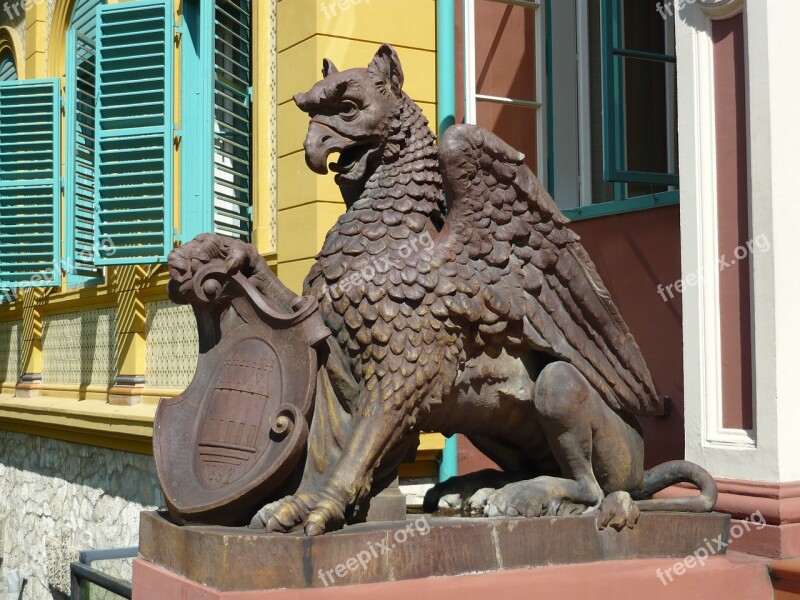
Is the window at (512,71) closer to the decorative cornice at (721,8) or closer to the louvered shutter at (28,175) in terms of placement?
the decorative cornice at (721,8)

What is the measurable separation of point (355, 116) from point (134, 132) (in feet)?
14.0

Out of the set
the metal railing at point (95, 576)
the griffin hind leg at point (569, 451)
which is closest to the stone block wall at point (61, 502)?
the metal railing at point (95, 576)

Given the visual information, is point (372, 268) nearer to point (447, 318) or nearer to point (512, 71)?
point (447, 318)

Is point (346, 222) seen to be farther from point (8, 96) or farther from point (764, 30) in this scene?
point (8, 96)

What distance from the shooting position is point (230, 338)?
305cm

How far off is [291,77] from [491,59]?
1355 millimetres

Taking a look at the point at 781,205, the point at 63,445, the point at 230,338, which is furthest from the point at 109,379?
the point at 781,205

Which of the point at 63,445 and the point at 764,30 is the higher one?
the point at 764,30

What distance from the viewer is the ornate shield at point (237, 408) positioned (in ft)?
9.08

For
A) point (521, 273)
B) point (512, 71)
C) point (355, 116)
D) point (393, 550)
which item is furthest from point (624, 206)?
point (393, 550)

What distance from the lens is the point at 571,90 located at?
20.9 feet

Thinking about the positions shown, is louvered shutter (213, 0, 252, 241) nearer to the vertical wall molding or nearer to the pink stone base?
the vertical wall molding

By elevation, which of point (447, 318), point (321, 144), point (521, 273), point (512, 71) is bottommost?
point (447, 318)

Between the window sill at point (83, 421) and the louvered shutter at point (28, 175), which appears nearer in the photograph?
the window sill at point (83, 421)
